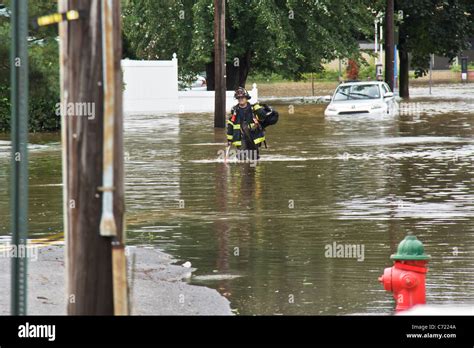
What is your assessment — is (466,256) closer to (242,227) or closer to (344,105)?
(242,227)

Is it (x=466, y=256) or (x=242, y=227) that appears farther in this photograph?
(x=242, y=227)

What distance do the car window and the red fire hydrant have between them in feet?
112

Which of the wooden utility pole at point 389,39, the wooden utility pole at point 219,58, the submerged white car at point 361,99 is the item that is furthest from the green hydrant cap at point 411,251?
the wooden utility pole at point 389,39

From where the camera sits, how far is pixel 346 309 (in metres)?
10.6

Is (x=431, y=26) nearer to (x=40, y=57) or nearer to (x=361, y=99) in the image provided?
(x=361, y=99)

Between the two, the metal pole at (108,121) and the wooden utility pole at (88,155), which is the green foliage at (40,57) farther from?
the metal pole at (108,121)

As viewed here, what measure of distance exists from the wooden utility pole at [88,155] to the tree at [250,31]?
1774 inches

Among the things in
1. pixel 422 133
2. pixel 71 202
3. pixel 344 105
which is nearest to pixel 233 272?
pixel 71 202

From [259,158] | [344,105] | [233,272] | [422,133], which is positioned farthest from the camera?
[344,105]

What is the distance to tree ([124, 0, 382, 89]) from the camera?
52875 mm

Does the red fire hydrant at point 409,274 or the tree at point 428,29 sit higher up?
the tree at point 428,29

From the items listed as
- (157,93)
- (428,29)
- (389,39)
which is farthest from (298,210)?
(428,29)

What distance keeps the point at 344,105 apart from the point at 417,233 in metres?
27.5

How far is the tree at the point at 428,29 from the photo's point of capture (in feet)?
216
